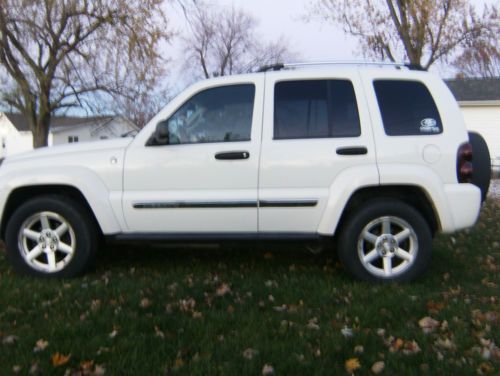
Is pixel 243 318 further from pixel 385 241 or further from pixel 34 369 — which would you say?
pixel 385 241

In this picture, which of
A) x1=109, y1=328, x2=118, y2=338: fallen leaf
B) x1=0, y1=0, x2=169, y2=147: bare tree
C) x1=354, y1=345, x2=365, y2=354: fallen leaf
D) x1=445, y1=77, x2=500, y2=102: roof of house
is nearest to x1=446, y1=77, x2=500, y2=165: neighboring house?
x1=445, y1=77, x2=500, y2=102: roof of house

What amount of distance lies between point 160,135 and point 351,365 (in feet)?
8.20

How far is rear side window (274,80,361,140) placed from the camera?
4723mm

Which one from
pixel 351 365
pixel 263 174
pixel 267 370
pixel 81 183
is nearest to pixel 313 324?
pixel 351 365

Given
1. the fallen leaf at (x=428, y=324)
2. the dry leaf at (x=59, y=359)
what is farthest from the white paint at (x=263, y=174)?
the dry leaf at (x=59, y=359)

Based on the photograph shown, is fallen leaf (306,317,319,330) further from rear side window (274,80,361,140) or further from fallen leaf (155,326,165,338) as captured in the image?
rear side window (274,80,361,140)

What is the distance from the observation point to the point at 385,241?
475 centimetres

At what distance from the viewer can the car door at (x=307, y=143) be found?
182 inches

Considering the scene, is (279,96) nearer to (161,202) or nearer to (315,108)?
(315,108)

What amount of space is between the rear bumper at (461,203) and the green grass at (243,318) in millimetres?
581

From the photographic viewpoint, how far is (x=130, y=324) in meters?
3.82

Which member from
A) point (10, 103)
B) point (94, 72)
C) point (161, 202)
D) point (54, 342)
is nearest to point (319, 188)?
point (161, 202)

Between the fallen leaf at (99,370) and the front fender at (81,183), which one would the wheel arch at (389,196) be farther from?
the fallen leaf at (99,370)

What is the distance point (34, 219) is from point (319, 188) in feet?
8.43
